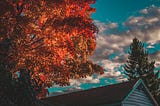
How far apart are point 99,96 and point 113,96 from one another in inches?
70.9

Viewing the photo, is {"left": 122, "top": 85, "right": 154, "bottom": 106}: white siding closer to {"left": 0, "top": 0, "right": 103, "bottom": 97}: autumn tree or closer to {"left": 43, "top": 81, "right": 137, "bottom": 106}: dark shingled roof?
{"left": 43, "top": 81, "right": 137, "bottom": 106}: dark shingled roof

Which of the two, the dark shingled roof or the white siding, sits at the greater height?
the dark shingled roof

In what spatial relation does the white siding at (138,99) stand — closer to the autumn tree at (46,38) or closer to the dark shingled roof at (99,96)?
the dark shingled roof at (99,96)

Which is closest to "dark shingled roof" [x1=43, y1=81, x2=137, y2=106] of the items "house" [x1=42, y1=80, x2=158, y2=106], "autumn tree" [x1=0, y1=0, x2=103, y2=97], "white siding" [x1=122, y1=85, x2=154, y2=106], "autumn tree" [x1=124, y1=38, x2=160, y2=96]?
"house" [x1=42, y1=80, x2=158, y2=106]

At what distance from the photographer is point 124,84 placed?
85.0 feet

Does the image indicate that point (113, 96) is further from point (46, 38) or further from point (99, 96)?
point (46, 38)

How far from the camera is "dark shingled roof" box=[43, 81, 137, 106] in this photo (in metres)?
22.9

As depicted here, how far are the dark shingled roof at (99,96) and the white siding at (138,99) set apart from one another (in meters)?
0.76

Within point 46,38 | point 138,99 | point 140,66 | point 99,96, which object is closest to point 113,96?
point 99,96

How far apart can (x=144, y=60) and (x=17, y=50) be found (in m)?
44.7

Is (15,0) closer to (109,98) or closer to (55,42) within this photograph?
(55,42)

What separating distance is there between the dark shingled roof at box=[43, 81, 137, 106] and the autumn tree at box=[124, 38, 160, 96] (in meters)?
29.5

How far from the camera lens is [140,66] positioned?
59.7 metres

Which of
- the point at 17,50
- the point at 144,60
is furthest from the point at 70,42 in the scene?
the point at 144,60
